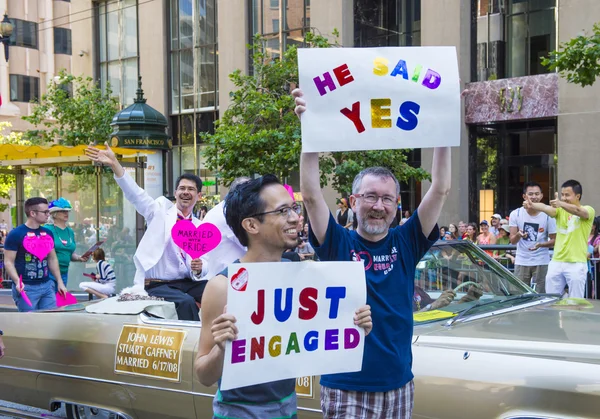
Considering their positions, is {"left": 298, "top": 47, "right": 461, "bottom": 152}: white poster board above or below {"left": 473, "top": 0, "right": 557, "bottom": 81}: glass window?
below

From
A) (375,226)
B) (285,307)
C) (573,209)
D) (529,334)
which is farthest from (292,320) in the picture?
(573,209)

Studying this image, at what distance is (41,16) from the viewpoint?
51.9m

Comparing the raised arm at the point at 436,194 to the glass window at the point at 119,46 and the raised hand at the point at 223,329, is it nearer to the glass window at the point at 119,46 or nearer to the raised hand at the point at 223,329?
the raised hand at the point at 223,329

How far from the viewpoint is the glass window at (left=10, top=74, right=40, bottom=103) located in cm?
4956

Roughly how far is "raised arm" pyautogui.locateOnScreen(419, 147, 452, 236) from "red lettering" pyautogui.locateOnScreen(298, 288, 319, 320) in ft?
2.37

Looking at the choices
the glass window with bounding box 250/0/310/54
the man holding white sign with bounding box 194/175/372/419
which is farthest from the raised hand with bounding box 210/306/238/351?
the glass window with bounding box 250/0/310/54

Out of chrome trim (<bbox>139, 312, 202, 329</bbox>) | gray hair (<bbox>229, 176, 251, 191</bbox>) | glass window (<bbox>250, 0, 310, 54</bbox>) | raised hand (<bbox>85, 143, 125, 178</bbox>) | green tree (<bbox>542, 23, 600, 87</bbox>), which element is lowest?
chrome trim (<bbox>139, 312, 202, 329</bbox>)

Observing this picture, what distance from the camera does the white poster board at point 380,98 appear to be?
3.21 meters

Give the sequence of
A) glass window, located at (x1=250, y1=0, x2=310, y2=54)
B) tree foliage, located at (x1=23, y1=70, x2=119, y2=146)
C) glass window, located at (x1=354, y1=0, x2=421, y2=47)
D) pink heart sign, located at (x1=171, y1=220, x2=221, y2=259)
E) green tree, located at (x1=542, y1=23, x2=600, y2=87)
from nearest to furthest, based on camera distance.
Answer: pink heart sign, located at (x1=171, y1=220, x2=221, y2=259), green tree, located at (x1=542, y1=23, x2=600, y2=87), glass window, located at (x1=354, y1=0, x2=421, y2=47), glass window, located at (x1=250, y1=0, x2=310, y2=54), tree foliage, located at (x1=23, y1=70, x2=119, y2=146)

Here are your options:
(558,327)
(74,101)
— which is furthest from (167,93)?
(558,327)

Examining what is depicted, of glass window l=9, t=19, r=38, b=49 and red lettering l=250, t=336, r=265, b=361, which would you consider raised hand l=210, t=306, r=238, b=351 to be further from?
glass window l=9, t=19, r=38, b=49

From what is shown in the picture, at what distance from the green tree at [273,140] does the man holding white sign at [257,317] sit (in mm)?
14119

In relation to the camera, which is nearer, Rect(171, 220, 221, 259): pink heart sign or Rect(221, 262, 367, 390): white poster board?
Rect(221, 262, 367, 390): white poster board

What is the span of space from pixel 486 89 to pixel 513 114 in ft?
3.65
